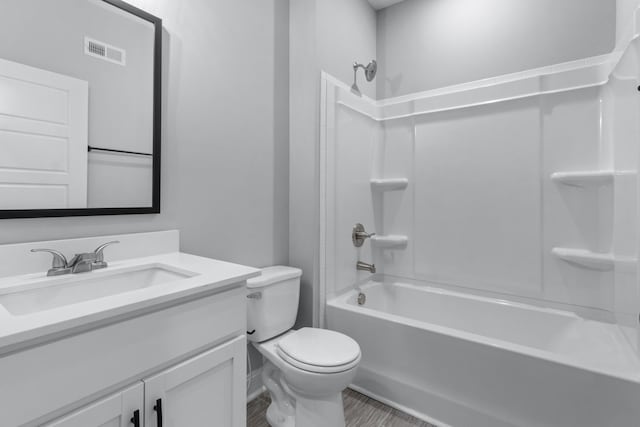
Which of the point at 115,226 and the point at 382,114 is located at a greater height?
the point at 382,114

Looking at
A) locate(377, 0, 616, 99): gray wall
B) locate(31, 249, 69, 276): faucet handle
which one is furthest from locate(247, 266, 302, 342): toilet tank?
locate(377, 0, 616, 99): gray wall

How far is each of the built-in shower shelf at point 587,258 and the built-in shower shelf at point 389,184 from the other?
1055mm

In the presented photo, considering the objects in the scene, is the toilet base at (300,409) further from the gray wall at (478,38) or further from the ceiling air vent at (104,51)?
the gray wall at (478,38)

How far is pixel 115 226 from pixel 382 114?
2.08 meters

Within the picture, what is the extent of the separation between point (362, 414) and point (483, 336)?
0.79 m

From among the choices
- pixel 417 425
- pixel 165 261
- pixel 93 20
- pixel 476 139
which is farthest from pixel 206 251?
pixel 476 139

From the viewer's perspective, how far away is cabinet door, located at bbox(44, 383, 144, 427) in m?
0.74

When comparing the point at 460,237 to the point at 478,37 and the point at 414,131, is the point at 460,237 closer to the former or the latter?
the point at 414,131

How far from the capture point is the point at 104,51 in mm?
1293

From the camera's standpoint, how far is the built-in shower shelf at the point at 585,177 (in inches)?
67.7

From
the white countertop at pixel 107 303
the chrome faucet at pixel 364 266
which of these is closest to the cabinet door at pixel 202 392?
the white countertop at pixel 107 303

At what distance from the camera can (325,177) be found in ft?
6.73

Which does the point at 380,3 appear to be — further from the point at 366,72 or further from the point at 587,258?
the point at 587,258

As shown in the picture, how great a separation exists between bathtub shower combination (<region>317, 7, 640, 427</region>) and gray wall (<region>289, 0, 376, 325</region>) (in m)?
0.08
